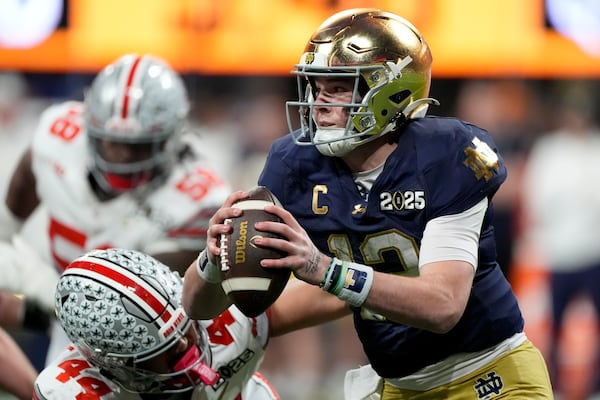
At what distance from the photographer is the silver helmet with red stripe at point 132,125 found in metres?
4.78

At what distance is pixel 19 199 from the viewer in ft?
16.0

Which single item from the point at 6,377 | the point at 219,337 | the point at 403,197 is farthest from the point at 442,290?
the point at 6,377

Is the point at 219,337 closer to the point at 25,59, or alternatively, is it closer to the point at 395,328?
the point at 395,328

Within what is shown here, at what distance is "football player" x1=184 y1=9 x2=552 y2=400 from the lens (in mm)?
2877

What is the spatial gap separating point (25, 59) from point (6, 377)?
4.15 meters

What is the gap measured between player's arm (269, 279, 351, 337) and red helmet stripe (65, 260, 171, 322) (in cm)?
44

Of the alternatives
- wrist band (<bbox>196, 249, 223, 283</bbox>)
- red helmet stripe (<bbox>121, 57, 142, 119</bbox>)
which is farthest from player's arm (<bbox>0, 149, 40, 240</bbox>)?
wrist band (<bbox>196, 249, 223, 283</bbox>)

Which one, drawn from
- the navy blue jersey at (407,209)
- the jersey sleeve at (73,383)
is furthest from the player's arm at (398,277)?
the jersey sleeve at (73,383)

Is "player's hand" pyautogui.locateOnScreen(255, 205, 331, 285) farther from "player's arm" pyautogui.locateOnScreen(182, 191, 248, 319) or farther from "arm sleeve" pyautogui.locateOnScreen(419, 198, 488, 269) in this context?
"arm sleeve" pyautogui.locateOnScreen(419, 198, 488, 269)

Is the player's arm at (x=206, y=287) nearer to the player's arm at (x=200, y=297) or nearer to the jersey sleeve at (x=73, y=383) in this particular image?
the player's arm at (x=200, y=297)

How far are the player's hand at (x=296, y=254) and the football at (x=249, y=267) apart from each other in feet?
0.07

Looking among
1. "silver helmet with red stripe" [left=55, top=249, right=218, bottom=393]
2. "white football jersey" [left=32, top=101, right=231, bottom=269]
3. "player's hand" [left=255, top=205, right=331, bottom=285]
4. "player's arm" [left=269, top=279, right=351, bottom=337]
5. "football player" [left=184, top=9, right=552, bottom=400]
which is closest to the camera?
"player's hand" [left=255, top=205, right=331, bottom=285]

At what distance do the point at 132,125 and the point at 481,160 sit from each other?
2.16 m

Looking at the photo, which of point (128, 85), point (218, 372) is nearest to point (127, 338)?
point (218, 372)
